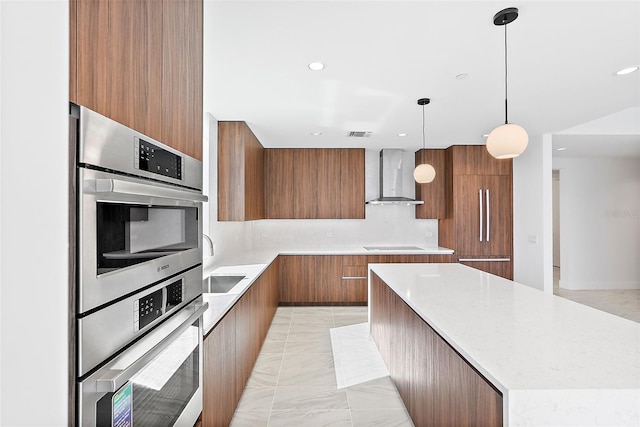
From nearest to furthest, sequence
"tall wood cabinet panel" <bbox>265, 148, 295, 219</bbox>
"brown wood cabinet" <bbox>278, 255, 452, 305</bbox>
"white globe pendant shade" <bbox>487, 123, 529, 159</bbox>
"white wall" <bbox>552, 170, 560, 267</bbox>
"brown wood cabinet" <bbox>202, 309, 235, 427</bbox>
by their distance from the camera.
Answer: "brown wood cabinet" <bbox>202, 309, 235, 427</bbox> < "white globe pendant shade" <bbox>487, 123, 529, 159</bbox> < "brown wood cabinet" <bbox>278, 255, 452, 305</bbox> < "tall wood cabinet panel" <bbox>265, 148, 295, 219</bbox> < "white wall" <bbox>552, 170, 560, 267</bbox>

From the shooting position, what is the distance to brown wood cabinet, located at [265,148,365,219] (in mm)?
5570

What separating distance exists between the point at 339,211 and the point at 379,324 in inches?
103

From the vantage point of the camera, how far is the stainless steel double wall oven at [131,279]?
68 centimetres

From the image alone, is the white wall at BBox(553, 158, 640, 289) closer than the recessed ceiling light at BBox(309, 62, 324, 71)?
No

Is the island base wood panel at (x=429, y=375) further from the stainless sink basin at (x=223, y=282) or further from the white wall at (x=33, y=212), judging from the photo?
the stainless sink basin at (x=223, y=282)

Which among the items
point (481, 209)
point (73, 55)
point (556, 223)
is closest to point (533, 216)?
point (481, 209)

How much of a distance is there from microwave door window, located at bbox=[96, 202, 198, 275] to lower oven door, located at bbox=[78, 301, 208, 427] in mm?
204

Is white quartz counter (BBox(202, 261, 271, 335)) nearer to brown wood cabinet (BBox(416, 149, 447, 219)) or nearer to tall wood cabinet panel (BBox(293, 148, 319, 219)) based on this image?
tall wood cabinet panel (BBox(293, 148, 319, 219))

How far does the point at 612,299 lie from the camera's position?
5691mm

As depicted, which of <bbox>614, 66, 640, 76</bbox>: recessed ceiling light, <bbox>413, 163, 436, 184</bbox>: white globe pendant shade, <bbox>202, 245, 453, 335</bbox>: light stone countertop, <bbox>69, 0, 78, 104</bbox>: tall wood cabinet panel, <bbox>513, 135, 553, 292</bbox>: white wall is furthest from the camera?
<bbox>513, 135, 553, 292</bbox>: white wall

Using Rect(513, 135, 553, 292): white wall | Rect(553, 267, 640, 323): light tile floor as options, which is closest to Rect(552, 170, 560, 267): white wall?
Rect(553, 267, 640, 323): light tile floor

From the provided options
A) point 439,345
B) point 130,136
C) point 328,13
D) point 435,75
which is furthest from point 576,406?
point 435,75

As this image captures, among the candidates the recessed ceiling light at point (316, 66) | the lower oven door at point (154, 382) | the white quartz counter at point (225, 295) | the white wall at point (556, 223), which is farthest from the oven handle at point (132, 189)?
the white wall at point (556, 223)

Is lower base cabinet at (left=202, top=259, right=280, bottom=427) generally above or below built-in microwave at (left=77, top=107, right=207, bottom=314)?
below
